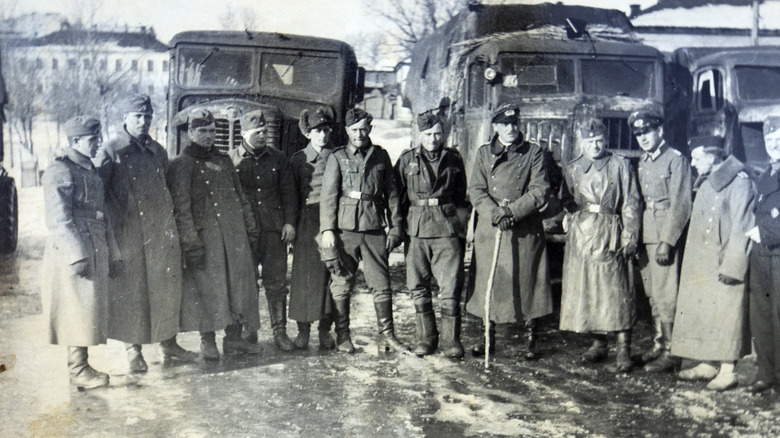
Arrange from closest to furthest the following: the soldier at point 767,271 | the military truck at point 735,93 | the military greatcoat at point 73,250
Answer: the military greatcoat at point 73,250
the soldier at point 767,271
the military truck at point 735,93

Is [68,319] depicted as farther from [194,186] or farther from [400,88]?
→ [400,88]

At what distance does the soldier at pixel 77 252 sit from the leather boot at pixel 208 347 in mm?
657

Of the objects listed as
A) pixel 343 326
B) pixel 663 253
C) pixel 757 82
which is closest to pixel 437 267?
pixel 343 326

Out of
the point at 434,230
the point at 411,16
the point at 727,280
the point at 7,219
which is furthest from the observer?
the point at 7,219

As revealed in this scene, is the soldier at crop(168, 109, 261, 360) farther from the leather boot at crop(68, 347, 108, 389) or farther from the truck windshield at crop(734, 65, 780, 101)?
the truck windshield at crop(734, 65, 780, 101)

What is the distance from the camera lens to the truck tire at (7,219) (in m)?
5.84

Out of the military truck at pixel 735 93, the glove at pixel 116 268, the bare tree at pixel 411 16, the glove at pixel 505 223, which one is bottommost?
the glove at pixel 116 268

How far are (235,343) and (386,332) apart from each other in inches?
39.3

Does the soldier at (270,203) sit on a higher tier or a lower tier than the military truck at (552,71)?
lower

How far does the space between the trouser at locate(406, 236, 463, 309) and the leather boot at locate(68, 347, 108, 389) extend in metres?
1.94

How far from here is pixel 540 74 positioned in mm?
6355

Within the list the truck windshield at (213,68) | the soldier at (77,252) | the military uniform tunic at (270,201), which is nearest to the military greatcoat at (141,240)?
the soldier at (77,252)

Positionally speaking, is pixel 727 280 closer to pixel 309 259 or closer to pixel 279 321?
pixel 309 259

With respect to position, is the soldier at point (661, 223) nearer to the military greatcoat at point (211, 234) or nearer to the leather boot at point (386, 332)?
the leather boot at point (386, 332)
